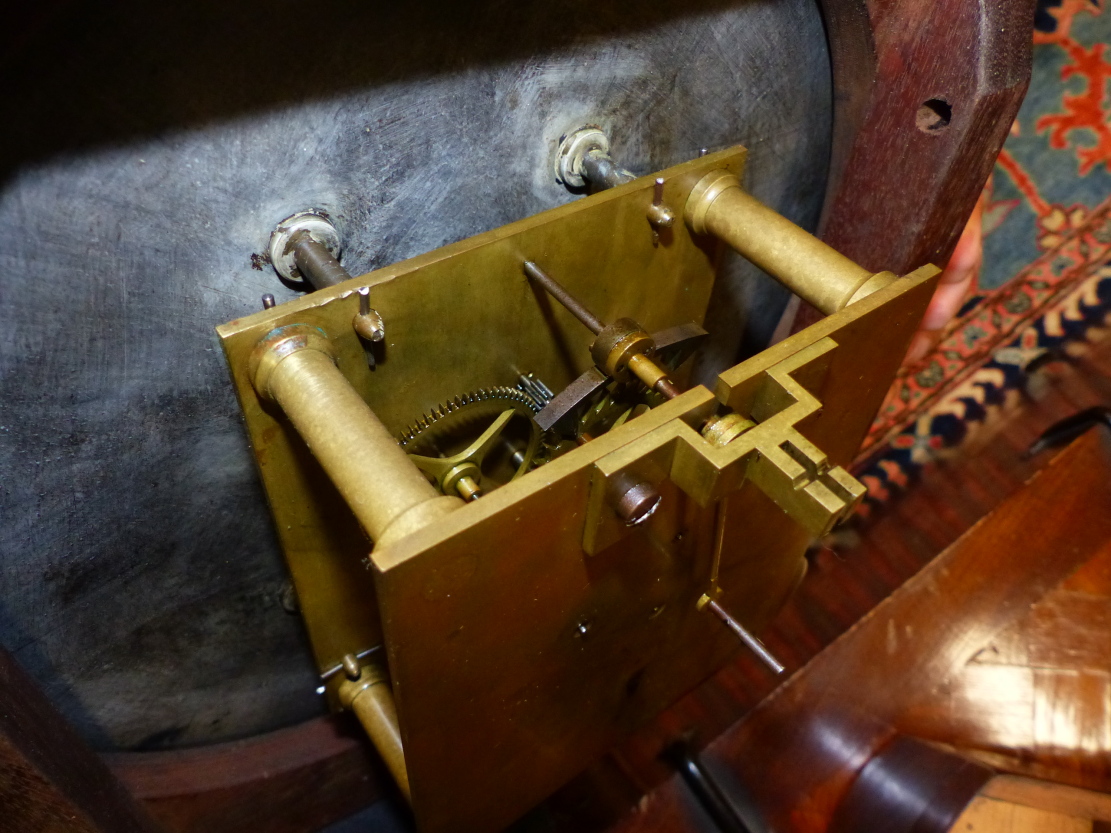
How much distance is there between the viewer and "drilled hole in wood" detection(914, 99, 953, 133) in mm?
729

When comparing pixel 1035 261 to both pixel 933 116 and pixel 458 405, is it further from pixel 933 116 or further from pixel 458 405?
pixel 458 405

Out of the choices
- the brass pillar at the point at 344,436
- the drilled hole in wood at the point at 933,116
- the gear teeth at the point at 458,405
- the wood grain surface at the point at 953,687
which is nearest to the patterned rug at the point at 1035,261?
the wood grain surface at the point at 953,687

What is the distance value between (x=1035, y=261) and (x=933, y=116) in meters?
1.12

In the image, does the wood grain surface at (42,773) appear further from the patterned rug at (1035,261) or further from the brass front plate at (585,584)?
the patterned rug at (1035,261)

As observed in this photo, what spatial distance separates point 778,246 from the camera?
678 mm

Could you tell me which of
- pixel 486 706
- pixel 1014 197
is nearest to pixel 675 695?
pixel 486 706

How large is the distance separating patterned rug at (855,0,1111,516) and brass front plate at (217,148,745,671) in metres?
0.83

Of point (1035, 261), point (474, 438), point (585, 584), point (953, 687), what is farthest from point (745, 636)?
point (1035, 261)

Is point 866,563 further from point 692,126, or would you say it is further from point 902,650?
point 692,126

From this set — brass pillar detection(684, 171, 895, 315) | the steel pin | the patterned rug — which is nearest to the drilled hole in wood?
brass pillar detection(684, 171, 895, 315)

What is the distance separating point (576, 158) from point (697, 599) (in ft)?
1.27

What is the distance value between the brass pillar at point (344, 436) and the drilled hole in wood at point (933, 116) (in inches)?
21.5

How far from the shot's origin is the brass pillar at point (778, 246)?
646 millimetres

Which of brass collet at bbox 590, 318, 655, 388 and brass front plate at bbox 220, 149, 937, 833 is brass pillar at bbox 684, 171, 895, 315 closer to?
brass front plate at bbox 220, 149, 937, 833
